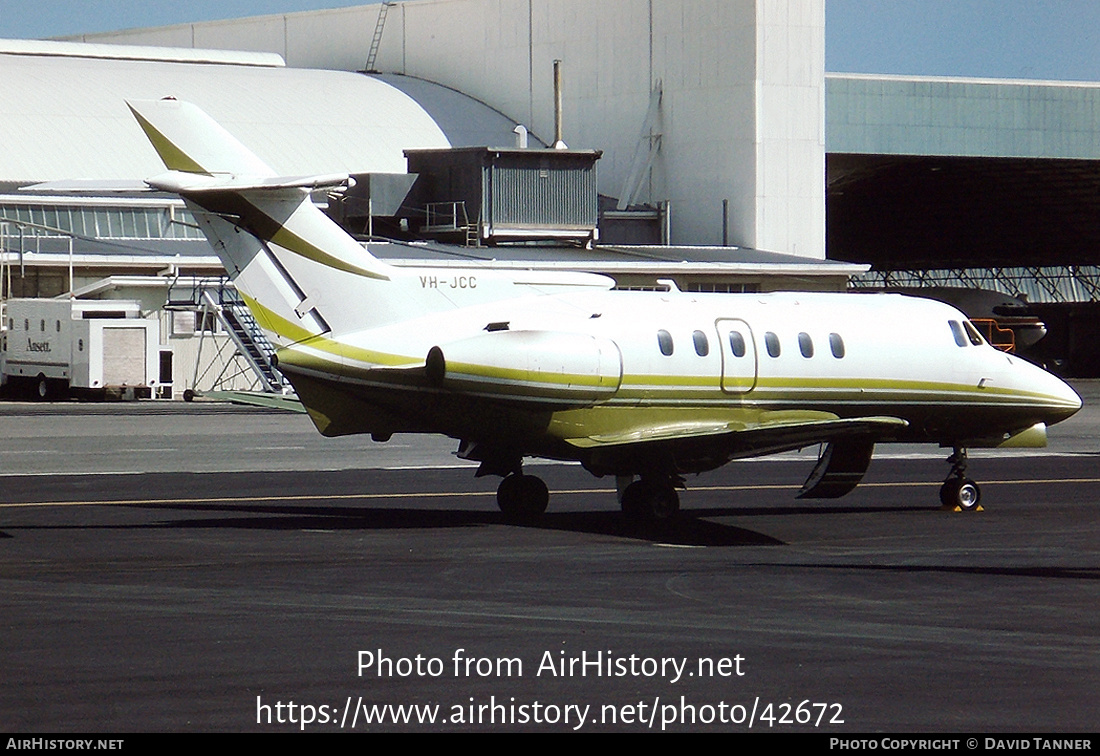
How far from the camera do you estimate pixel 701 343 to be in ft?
76.1

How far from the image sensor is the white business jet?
21688 millimetres

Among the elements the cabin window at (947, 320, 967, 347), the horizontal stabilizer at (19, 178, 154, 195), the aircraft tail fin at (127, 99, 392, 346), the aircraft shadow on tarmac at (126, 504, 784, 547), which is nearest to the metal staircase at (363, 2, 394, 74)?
the aircraft shadow on tarmac at (126, 504, 784, 547)

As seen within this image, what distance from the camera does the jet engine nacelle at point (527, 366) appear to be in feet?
70.3

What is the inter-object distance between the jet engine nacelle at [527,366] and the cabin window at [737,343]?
2.07 metres

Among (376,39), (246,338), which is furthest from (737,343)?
(376,39)

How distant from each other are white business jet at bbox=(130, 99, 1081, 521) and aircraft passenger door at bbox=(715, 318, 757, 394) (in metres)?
0.02

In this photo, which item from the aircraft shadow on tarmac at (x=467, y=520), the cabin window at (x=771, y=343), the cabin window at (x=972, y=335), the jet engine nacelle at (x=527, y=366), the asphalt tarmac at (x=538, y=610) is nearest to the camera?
the asphalt tarmac at (x=538, y=610)

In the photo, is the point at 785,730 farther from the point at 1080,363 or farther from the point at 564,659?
the point at 1080,363

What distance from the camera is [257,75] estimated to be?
7962 cm

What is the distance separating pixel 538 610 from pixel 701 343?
8.49m

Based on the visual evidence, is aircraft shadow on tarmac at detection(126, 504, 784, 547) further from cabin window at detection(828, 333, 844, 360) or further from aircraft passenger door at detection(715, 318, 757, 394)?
cabin window at detection(828, 333, 844, 360)

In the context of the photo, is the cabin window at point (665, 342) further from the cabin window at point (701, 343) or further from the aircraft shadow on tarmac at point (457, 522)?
the aircraft shadow on tarmac at point (457, 522)

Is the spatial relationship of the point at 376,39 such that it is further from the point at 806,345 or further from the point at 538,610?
the point at 538,610

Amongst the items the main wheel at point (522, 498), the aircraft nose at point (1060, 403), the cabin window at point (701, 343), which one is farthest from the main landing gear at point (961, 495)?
the main wheel at point (522, 498)
